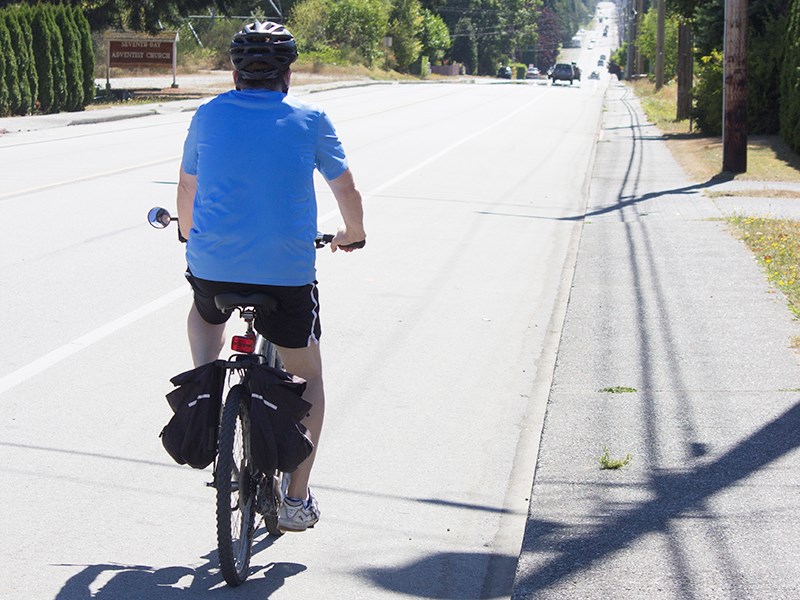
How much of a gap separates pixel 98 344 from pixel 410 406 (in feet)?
7.32

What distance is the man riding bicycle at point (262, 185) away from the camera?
14.3 ft

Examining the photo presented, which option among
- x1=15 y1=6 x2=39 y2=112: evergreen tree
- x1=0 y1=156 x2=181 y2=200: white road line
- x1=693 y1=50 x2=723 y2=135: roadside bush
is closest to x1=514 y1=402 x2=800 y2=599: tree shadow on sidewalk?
x1=0 y1=156 x2=181 y2=200: white road line

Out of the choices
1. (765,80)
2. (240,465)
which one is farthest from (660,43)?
(240,465)

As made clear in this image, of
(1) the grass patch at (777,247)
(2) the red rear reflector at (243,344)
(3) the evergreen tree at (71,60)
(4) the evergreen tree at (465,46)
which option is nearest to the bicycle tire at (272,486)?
(2) the red rear reflector at (243,344)

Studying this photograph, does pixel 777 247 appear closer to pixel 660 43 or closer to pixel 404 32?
pixel 660 43

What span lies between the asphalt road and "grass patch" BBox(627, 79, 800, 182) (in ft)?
20.2

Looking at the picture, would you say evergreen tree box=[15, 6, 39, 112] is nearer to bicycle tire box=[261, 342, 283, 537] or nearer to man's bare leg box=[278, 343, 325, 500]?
bicycle tire box=[261, 342, 283, 537]

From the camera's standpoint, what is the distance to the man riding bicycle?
4.36 metres

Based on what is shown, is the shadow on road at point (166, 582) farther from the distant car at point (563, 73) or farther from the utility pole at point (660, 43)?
the distant car at point (563, 73)

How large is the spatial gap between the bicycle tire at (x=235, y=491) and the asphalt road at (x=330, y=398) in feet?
0.51

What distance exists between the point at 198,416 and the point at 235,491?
342 mm

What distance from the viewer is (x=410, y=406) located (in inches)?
280

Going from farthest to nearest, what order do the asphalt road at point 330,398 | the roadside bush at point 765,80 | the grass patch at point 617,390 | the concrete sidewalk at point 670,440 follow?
the roadside bush at point 765,80 < the grass patch at point 617,390 < the asphalt road at point 330,398 < the concrete sidewalk at point 670,440

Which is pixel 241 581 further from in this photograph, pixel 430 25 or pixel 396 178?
pixel 430 25
